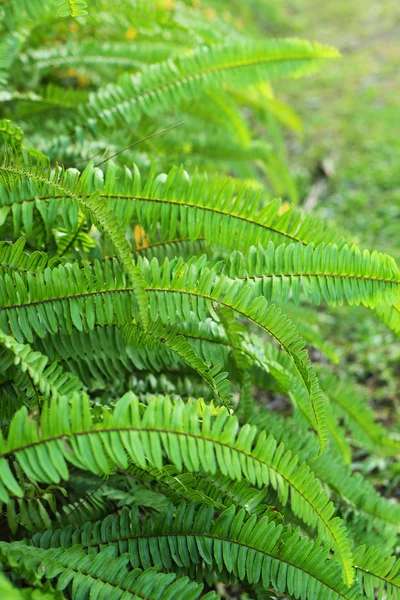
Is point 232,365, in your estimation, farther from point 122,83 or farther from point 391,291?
point 122,83

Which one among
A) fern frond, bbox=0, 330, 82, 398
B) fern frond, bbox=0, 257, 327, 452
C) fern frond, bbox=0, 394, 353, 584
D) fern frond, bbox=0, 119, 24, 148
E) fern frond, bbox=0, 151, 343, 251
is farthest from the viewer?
fern frond, bbox=0, 119, 24, 148

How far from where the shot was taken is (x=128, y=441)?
0.78m

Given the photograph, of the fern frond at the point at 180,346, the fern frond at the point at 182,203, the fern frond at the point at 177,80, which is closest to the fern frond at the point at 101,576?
the fern frond at the point at 180,346

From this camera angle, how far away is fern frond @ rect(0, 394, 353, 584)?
758mm

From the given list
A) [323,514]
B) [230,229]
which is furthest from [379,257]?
[323,514]

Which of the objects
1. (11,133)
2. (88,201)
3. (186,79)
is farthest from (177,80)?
(88,201)

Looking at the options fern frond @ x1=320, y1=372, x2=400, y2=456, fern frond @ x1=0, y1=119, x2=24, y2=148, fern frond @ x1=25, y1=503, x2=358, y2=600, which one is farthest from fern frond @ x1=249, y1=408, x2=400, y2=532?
fern frond @ x1=0, y1=119, x2=24, y2=148

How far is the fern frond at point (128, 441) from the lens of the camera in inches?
29.9

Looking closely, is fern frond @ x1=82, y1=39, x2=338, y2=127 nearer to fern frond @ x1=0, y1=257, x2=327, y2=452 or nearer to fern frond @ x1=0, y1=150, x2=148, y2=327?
fern frond @ x1=0, y1=150, x2=148, y2=327

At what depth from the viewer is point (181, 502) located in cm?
102

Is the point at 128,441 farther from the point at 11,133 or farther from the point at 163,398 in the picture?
the point at 11,133

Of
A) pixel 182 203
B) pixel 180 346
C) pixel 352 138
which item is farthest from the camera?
pixel 352 138

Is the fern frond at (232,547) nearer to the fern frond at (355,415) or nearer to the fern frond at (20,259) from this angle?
the fern frond at (20,259)

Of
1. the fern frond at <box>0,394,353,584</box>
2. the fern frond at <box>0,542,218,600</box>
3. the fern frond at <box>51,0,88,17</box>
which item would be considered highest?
the fern frond at <box>51,0,88,17</box>
